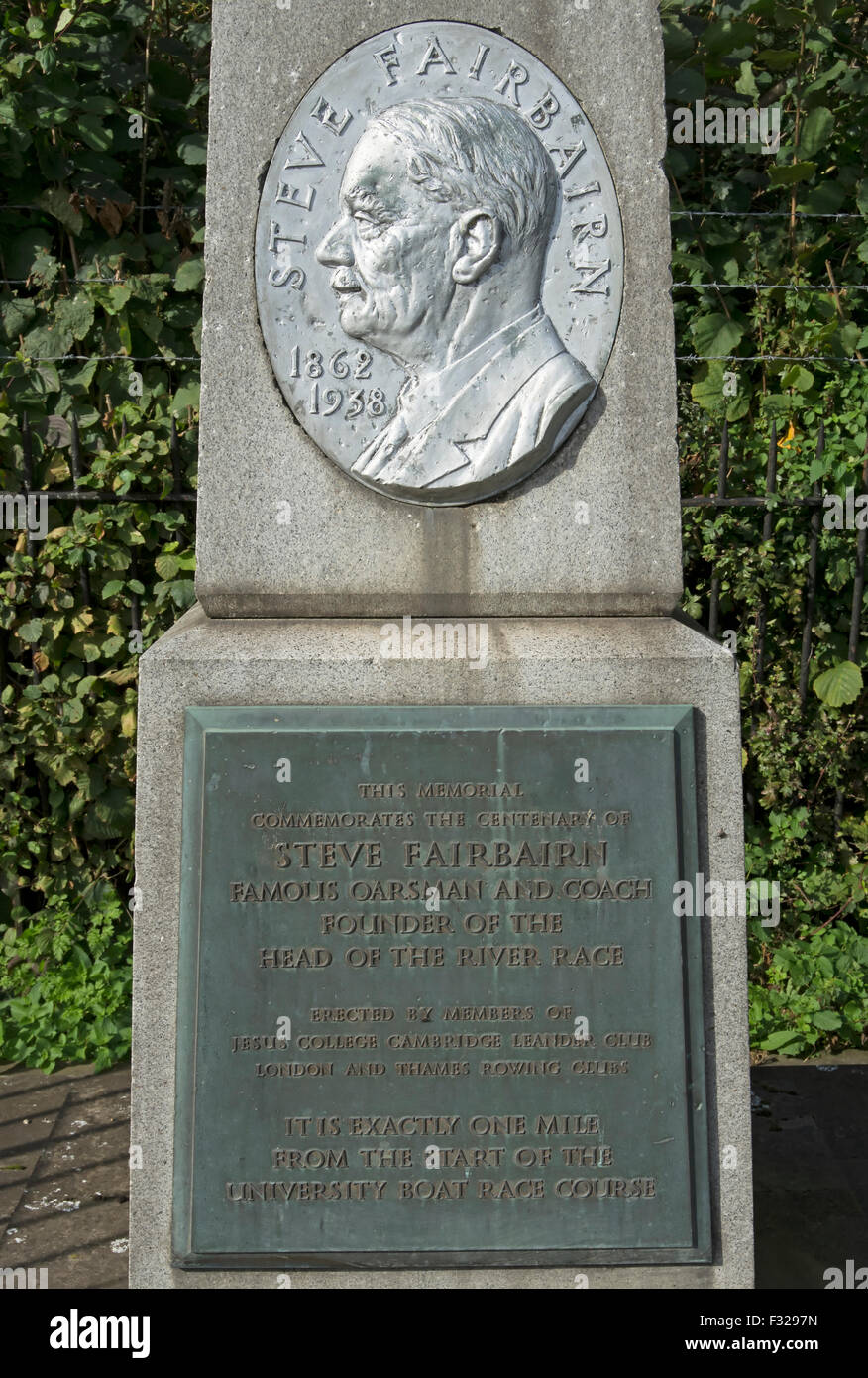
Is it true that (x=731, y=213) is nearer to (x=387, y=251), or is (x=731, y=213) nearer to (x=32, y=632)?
(x=387, y=251)

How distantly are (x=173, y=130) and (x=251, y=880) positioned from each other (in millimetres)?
4372

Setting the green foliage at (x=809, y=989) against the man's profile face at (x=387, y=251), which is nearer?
the man's profile face at (x=387, y=251)

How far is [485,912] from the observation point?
9.54 ft

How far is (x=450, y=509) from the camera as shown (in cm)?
306

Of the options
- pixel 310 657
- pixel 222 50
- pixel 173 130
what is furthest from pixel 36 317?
pixel 310 657

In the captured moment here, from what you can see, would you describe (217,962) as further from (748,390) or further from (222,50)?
(748,390)

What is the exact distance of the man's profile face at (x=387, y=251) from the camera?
294cm

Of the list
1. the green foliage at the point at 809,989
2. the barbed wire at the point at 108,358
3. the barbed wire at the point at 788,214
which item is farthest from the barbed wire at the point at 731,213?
the green foliage at the point at 809,989

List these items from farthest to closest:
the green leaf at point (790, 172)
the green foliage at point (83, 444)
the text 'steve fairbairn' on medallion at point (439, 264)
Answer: the green leaf at point (790, 172) → the green foliage at point (83, 444) → the text 'steve fairbairn' on medallion at point (439, 264)

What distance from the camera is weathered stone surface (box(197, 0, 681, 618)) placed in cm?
302

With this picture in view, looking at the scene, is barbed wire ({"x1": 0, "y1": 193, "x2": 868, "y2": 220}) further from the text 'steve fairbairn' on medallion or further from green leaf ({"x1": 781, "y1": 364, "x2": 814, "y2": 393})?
the text 'steve fairbairn' on medallion

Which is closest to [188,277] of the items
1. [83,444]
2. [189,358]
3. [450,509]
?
[189,358]

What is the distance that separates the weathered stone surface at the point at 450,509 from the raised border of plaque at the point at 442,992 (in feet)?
0.94

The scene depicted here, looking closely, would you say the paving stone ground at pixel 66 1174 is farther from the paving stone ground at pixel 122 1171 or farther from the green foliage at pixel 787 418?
the green foliage at pixel 787 418
